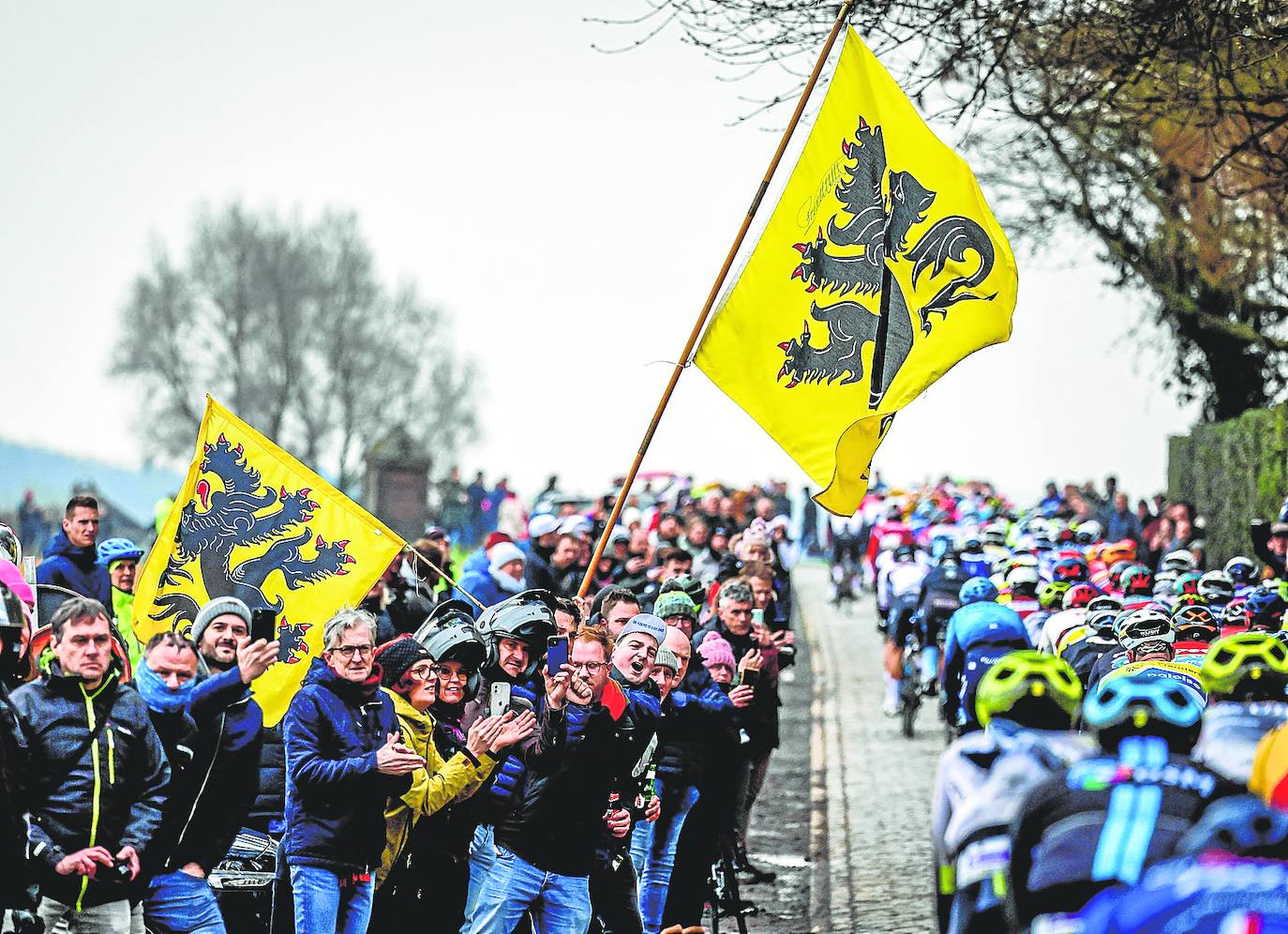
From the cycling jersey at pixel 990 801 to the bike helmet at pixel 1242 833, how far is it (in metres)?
0.83

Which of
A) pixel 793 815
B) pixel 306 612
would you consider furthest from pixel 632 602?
pixel 793 815

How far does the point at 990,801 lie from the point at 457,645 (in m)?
3.15

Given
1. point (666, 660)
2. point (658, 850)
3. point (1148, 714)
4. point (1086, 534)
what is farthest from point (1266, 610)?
point (1086, 534)

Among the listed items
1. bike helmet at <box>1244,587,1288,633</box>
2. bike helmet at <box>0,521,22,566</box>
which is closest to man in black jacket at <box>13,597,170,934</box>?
bike helmet at <box>0,521,22,566</box>

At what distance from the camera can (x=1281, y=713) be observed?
6391mm

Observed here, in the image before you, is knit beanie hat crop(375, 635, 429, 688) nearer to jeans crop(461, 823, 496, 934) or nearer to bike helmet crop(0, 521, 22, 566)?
jeans crop(461, 823, 496, 934)

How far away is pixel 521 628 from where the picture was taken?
9016 millimetres

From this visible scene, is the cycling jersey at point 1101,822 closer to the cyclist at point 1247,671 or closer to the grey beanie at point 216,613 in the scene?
the cyclist at point 1247,671

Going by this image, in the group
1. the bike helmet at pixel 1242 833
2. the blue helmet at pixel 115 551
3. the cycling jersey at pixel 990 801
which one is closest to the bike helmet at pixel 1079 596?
the blue helmet at pixel 115 551

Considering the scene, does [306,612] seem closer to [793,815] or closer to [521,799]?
[521,799]

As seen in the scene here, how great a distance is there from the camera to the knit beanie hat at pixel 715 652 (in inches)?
436

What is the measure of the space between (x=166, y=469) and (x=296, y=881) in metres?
77.1

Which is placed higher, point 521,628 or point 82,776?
A: point 521,628

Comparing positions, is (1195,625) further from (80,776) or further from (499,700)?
(80,776)
